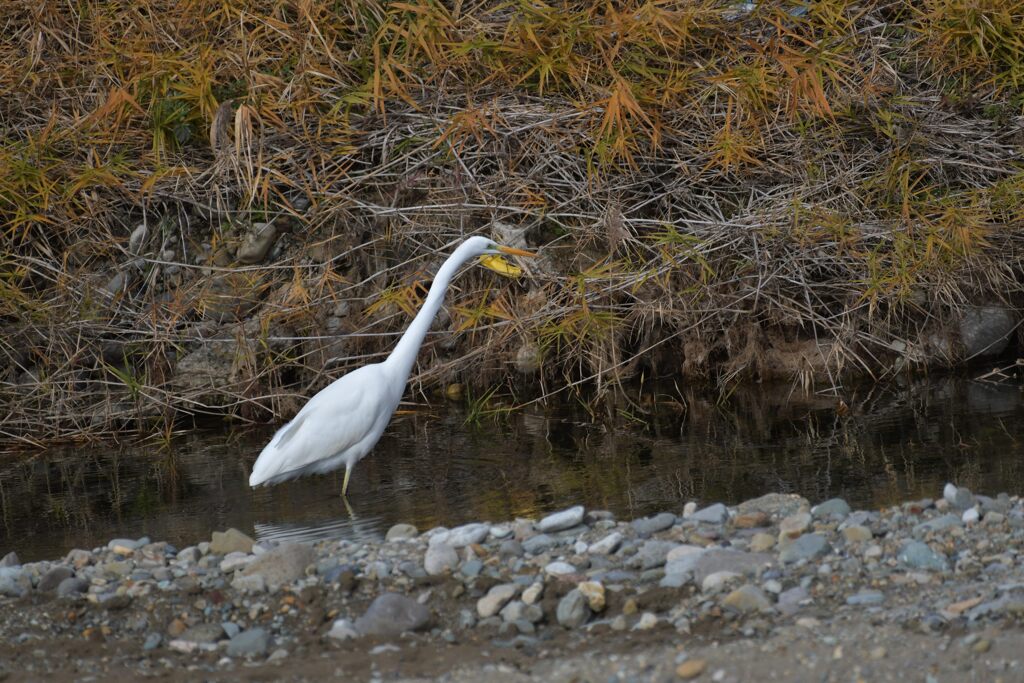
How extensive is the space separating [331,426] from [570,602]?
1933mm

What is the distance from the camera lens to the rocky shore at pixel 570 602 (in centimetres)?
246

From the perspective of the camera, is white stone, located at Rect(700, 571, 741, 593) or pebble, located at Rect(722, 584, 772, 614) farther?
white stone, located at Rect(700, 571, 741, 593)

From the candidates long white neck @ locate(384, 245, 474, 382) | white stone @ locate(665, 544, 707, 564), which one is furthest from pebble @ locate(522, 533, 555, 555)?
long white neck @ locate(384, 245, 474, 382)

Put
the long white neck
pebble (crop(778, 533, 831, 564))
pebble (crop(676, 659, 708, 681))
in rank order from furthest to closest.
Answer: the long white neck
pebble (crop(778, 533, 831, 564))
pebble (crop(676, 659, 708, 681))

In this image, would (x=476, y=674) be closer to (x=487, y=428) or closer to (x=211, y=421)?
(x=487, y=428)

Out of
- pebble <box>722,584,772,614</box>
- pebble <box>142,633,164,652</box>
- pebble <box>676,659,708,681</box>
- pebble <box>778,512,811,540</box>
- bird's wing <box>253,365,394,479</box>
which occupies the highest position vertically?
bird's wing <box>253,365,394,479</box>

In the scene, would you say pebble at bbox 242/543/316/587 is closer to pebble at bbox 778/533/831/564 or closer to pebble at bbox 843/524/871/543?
pebble at bbox 778/533/831/564

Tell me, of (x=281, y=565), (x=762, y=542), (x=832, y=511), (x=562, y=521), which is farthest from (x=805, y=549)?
(x=281, y=565)

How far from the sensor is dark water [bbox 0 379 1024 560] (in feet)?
13.5

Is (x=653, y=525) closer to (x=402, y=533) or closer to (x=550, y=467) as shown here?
(x=402, y=533)

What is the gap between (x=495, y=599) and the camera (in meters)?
2.85

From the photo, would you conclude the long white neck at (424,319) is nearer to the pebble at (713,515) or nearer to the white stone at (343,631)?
the pebble at (713,515)

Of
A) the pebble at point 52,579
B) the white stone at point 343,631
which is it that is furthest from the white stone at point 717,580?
the pebble at point 52,579

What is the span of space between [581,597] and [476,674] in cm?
39
